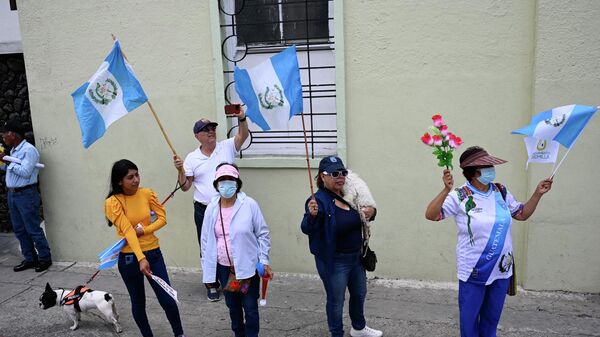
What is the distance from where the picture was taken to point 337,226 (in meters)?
4.16

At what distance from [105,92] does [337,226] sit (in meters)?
2.49

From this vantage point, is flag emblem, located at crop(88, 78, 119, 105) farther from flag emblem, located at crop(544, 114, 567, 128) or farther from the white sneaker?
flag emblem, located at crop(544, 114, 567, 128)

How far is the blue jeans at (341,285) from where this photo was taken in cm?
429

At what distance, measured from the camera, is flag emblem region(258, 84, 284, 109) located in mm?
4516

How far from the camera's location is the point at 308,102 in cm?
604

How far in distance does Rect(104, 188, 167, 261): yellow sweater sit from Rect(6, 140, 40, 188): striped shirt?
2668mm

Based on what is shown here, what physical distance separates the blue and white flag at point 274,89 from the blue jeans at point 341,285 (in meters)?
1.23

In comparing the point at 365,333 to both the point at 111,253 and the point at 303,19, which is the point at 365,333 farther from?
the point at 303,19

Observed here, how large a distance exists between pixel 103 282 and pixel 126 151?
156cm

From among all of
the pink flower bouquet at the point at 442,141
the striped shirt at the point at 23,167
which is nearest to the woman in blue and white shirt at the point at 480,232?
the pink flower bouquet at the point at 442,141

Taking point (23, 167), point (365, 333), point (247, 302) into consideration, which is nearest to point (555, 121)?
point (365, 333)

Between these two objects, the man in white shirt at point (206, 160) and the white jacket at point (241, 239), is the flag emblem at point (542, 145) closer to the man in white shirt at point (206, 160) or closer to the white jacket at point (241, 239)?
the white jacket at point (241, 239)

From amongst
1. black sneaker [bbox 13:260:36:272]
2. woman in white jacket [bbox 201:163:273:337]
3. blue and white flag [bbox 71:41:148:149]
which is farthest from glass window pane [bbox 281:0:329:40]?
black sneaker [bbox 13:260:36:272]

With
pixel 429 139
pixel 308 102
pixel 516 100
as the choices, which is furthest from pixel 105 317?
pixel 516 100
